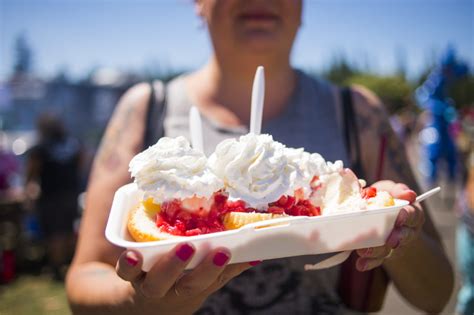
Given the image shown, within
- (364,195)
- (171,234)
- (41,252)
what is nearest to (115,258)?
(171,234)

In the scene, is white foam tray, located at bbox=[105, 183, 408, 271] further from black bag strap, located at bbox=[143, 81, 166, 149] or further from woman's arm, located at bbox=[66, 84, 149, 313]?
black bag strap, located at bbox=[143, 81, 166, 149]

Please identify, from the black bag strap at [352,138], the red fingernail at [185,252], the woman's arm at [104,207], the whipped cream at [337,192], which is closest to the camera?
the red fingernail at [185,252]

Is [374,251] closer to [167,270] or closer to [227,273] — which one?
[227,273]

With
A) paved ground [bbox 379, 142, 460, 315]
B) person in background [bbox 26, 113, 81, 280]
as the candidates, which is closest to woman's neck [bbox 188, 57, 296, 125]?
paved ground [bbox 379, 142, 460, 315]

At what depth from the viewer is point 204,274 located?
98 centimetres

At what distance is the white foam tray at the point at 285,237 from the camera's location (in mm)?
980

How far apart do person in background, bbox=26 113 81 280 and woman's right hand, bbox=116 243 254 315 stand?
485 centimetres

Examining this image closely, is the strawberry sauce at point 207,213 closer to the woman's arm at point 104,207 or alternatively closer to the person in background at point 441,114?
the woman's arm at point 104,207

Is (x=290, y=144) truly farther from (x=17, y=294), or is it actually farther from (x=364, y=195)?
(x=17, y=294)

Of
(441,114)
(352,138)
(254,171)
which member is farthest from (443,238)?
(254,171)

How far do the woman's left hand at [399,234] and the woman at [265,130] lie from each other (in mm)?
86

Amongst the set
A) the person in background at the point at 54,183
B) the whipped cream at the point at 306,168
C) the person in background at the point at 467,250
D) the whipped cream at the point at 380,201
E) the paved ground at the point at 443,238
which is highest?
the whipped cream at the point at 306,168

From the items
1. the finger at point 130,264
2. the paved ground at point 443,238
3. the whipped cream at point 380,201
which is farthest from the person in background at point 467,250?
the finger at point 130,264

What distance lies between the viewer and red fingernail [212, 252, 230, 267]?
97 centimetres
